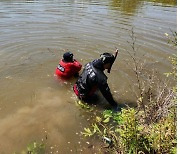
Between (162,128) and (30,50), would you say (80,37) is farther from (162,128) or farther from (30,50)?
(162,128)

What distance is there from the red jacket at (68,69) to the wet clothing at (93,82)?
0.79 meters

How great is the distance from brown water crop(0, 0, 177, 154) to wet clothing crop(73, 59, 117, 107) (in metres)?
0.45

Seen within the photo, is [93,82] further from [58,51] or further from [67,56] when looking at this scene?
[58,51]

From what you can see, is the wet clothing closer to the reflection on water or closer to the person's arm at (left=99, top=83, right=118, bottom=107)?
the person's arm at (left=99, top=83, right=118, bottom=107)

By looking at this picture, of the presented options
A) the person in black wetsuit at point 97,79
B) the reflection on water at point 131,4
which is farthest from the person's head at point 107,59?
the reflection on water at point 131,4

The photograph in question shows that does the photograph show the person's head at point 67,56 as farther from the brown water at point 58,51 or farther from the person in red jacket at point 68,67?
the brown water at point 58,51

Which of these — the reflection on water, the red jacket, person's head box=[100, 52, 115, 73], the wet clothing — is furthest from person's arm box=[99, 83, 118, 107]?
the reflection on water

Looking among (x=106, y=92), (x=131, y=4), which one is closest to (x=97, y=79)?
(x=106, y=92)

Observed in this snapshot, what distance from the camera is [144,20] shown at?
13.4 m

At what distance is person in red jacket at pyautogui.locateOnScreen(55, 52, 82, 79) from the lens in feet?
23.0

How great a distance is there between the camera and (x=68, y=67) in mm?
7125

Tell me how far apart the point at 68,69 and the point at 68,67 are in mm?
68

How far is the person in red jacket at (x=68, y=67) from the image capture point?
276 inches

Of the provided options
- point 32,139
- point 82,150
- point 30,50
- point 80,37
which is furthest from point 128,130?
point 80,37
